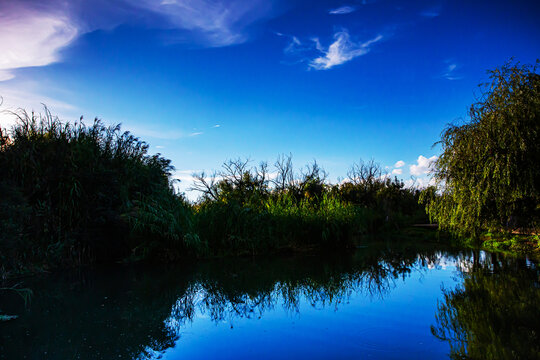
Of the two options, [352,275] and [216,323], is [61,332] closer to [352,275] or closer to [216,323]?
[216,323]

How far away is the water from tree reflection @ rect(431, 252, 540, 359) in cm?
1

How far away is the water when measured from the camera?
328cm

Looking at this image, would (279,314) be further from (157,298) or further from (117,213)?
(117,213)

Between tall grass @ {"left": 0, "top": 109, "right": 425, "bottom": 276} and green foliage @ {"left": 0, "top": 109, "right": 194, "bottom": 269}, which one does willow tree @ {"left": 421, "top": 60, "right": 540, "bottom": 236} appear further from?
green foliage @ {"left": 0, "top": 109, "right": 194, "bottom": 269}

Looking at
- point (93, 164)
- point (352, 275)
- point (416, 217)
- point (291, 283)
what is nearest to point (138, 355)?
point (291, 283)

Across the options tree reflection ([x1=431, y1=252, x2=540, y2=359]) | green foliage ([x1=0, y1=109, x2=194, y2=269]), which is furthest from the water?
green foliage ([x1=0, y1=109, x2=194, y2=269])

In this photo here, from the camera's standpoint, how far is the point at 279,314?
14.6ft

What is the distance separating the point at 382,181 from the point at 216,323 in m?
32.5

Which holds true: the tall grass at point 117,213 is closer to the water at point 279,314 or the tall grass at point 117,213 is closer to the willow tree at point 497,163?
the water at point 279,314

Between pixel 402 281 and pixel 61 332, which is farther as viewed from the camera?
pixel 402 281

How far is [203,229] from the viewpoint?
30.6 feet

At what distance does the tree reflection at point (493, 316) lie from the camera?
3.12m

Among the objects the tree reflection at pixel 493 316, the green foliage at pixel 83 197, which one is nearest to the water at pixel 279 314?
the tree reflection at pixel 493 316

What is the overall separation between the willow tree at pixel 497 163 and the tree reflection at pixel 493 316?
5.75ft
